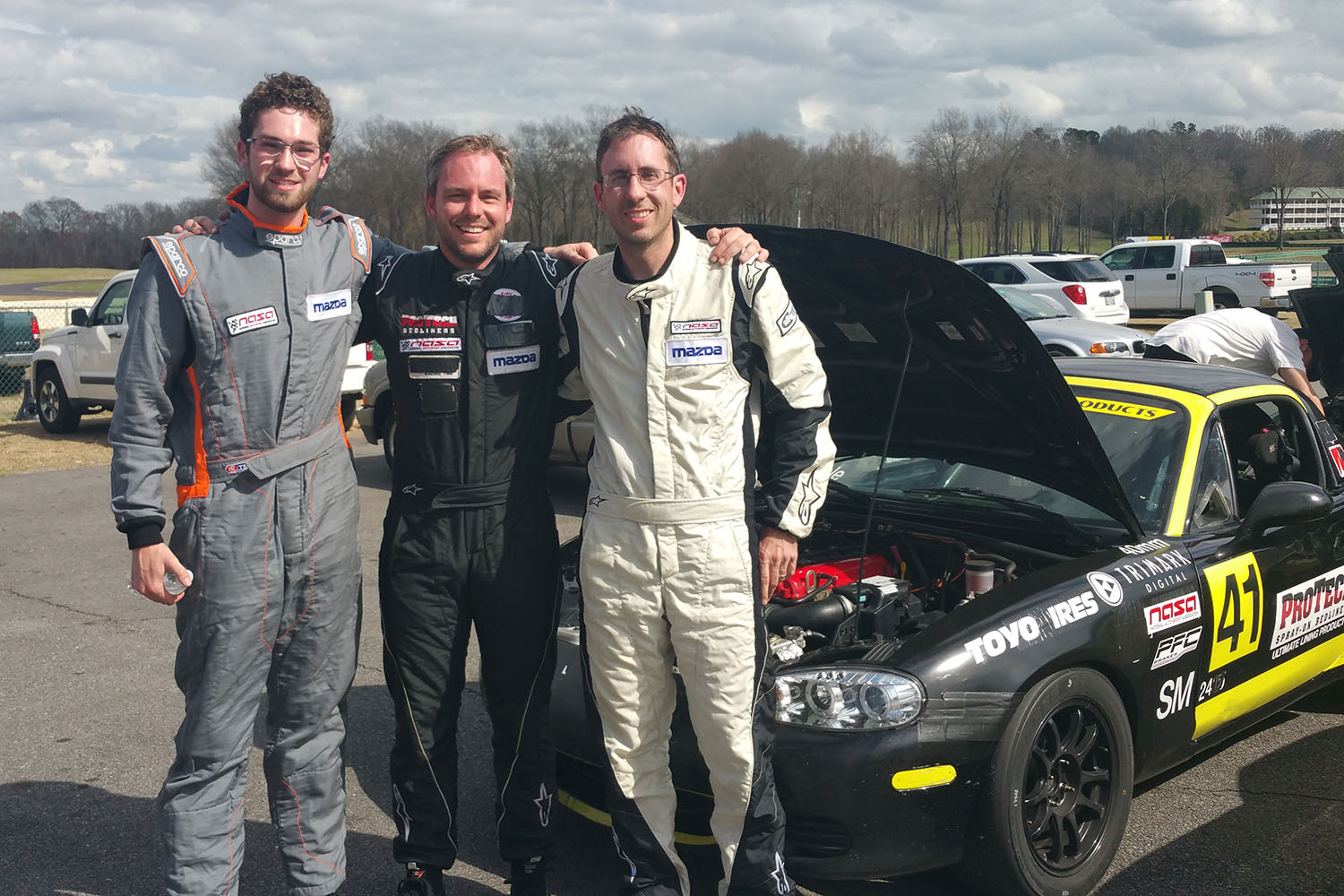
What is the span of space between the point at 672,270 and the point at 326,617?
130cm

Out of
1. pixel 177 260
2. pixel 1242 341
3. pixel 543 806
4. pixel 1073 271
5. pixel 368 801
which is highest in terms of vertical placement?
pixel 1073 271

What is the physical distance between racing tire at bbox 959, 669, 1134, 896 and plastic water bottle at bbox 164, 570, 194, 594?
2.10 meters

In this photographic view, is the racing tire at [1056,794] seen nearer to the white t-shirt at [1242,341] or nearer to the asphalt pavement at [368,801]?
the asphalt pavement at [368,801]

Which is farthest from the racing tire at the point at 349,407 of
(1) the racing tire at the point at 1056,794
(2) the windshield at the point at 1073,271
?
(2) the windshield at the point at 1073,271

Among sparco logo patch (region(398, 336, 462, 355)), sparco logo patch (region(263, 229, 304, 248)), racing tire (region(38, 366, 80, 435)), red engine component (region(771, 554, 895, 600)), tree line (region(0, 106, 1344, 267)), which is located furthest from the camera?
tree line (region(0, 106, 1344, 267))

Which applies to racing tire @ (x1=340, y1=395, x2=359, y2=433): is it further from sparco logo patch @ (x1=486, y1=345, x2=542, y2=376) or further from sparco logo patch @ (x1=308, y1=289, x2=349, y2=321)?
Result: sparco logo patch @ (x1=486, y1=345, x2=542, y2=376)

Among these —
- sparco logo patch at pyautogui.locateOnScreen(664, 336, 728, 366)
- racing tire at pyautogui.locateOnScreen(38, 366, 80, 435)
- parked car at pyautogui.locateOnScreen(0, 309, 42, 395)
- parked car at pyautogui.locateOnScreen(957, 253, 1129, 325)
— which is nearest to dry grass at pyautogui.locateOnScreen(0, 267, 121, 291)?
parked car at pyautogui.locateOnScreen(0, 309, 42, 395)

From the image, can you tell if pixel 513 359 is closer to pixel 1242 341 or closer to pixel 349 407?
pixel 1242 341

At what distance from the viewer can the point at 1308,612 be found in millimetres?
4160

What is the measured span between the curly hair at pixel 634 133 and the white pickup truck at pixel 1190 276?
24404mm

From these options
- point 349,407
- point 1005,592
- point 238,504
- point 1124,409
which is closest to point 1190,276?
point 349,407

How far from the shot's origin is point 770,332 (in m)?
2.87

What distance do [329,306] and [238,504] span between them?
577 mm

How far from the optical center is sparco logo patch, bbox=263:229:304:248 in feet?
9.64
